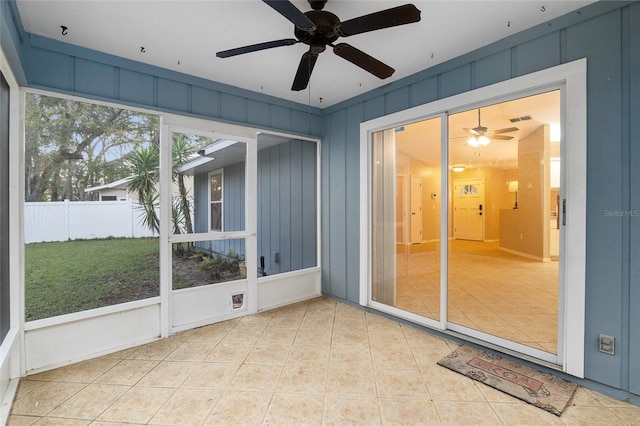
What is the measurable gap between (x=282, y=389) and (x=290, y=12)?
2359 mm

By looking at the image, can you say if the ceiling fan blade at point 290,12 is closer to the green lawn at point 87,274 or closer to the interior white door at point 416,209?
the interior white door at point 416,209

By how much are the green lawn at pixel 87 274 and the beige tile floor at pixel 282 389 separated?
504mm

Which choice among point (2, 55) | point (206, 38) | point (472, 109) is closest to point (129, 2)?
point (206, 38)

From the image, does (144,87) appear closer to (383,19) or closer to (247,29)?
(247,29)

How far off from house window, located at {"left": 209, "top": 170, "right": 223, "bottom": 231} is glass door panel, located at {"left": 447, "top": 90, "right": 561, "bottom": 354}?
250 cm

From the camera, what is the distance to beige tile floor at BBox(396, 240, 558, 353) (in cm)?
250

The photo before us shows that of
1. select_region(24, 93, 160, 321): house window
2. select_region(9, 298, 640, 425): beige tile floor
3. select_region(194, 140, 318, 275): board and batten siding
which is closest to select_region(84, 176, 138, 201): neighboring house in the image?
select_region(24, 93, 160, 321): house window

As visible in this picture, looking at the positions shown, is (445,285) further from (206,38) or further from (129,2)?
(129,2)

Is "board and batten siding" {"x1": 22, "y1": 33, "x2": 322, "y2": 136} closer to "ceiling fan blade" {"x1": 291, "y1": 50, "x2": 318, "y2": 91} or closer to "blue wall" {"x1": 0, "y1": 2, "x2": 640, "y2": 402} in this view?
"blue wall" {"x1": 0, "y1": 2, "x2": 640, "y2": 402}

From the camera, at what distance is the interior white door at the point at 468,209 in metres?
3.06

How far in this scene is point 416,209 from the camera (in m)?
3.33

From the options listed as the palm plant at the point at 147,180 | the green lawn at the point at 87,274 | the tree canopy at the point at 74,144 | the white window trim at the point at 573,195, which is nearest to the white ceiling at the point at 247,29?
the white window trim at the point at 573,195

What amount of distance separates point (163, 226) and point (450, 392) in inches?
113

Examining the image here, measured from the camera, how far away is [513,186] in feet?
9.23
